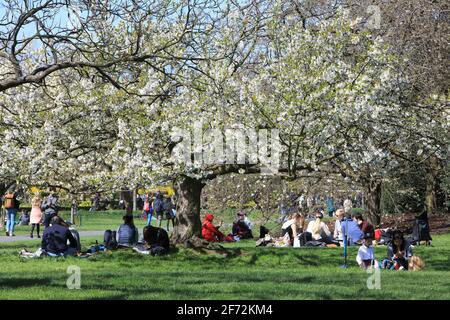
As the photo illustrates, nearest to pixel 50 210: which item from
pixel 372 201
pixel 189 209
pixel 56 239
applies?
pixel 189 209

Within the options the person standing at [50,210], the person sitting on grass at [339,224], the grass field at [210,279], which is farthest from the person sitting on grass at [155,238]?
the person standing at [50,210]

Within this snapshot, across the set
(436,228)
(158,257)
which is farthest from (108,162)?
(436,228)

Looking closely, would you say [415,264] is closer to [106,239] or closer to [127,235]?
[127,235]

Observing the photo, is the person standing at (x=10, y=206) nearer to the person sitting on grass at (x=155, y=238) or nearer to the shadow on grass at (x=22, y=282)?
the person sitting on grass at (x=155, y=238)

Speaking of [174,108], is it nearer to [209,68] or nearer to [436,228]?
[209,68]

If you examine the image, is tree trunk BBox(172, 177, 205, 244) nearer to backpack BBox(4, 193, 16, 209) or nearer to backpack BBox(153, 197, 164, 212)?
backpack BBox(4, 193, 16, 209)

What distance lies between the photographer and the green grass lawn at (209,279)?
10.2m

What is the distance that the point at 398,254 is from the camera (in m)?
15.3

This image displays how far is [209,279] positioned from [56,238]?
6040 millimetres

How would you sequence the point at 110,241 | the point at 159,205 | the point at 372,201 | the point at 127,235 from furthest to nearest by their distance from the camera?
the point at 159,205
the point at 372,201
the point at 127,235
the point at 110,241

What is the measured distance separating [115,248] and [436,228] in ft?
46.8

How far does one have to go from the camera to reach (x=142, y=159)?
18.6m

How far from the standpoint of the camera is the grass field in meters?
10.2

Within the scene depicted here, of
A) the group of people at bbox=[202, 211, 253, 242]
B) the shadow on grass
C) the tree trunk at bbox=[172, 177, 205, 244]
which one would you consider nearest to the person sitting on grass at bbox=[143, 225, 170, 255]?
the tree trunk at bbox=[172, 177, 205, 244]
